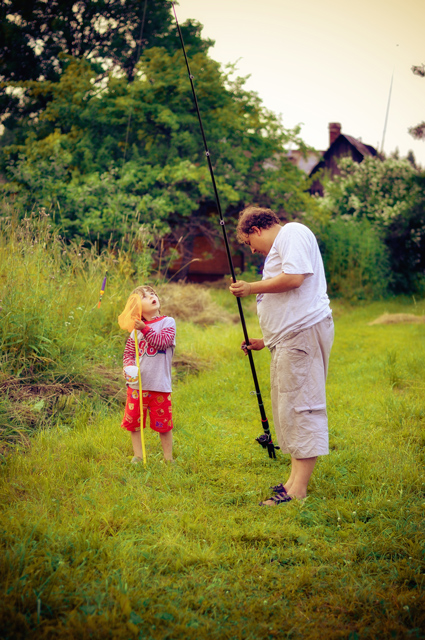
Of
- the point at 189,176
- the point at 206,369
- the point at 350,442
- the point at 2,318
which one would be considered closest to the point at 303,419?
the point at 350,442

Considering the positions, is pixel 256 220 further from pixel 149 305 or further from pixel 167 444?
pixel 167 444

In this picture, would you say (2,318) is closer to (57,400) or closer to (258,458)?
(57,400)

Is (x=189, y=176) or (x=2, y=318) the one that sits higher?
(x=189, y=176)

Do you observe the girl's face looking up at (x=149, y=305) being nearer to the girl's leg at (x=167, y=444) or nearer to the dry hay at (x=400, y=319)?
the girl's leg at (x=167, y=444)

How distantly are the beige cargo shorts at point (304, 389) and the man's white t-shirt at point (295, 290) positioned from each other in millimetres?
68

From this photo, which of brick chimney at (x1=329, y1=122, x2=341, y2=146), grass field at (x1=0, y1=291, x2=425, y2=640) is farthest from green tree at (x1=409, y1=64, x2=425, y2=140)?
brick chimney at (x1=329, y1=122, x2=341, y2=146)

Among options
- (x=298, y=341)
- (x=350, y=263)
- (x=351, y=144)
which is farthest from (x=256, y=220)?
(x=351, y=144)

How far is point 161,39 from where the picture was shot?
54.5 ft

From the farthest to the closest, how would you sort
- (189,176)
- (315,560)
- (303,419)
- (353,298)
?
(353,298) < (189,176) < (303,419) < (315,560)

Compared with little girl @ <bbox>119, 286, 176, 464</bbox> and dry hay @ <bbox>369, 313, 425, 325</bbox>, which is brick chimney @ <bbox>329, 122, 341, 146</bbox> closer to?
dry hay @ <bbox>369, 313, 425, 325</bbox>

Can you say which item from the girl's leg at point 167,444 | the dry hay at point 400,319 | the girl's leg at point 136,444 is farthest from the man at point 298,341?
the dry hay at point 400,319

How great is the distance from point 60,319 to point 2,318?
2.23ft

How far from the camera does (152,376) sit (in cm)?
345

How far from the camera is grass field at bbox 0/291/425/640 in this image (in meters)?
2.02
